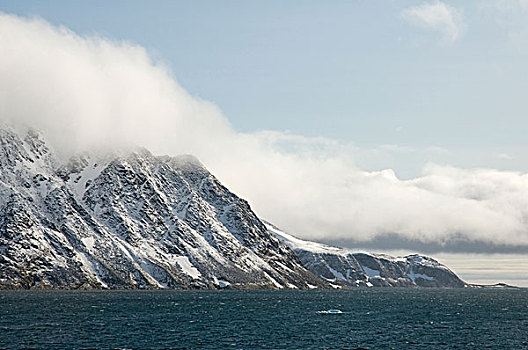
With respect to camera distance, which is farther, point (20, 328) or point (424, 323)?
point (424, 323)

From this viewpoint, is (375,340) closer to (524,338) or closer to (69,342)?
(524,338)

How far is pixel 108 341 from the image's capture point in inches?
4970

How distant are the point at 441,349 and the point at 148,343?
62981 millimetres

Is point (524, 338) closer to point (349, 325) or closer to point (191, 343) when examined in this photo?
point (349, 325)

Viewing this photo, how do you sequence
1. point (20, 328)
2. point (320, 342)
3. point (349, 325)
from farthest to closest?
point (349, 325) → point (20, 328) → point (320, 342)

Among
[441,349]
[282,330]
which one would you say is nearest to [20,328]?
[282,330]

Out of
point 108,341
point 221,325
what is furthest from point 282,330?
point 108,341

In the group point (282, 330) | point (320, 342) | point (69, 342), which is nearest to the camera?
point (69, 342)

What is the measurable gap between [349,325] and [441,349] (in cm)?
5265

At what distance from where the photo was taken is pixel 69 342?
404ft

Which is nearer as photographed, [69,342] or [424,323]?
[69,342]

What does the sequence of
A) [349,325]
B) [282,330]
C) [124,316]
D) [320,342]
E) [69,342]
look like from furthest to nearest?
[124,316]
[349,325]
[282,330]
[320,342]
[69,342]

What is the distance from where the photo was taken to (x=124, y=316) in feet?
618

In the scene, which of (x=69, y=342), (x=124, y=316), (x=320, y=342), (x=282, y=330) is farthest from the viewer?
(x=124, y=316)
